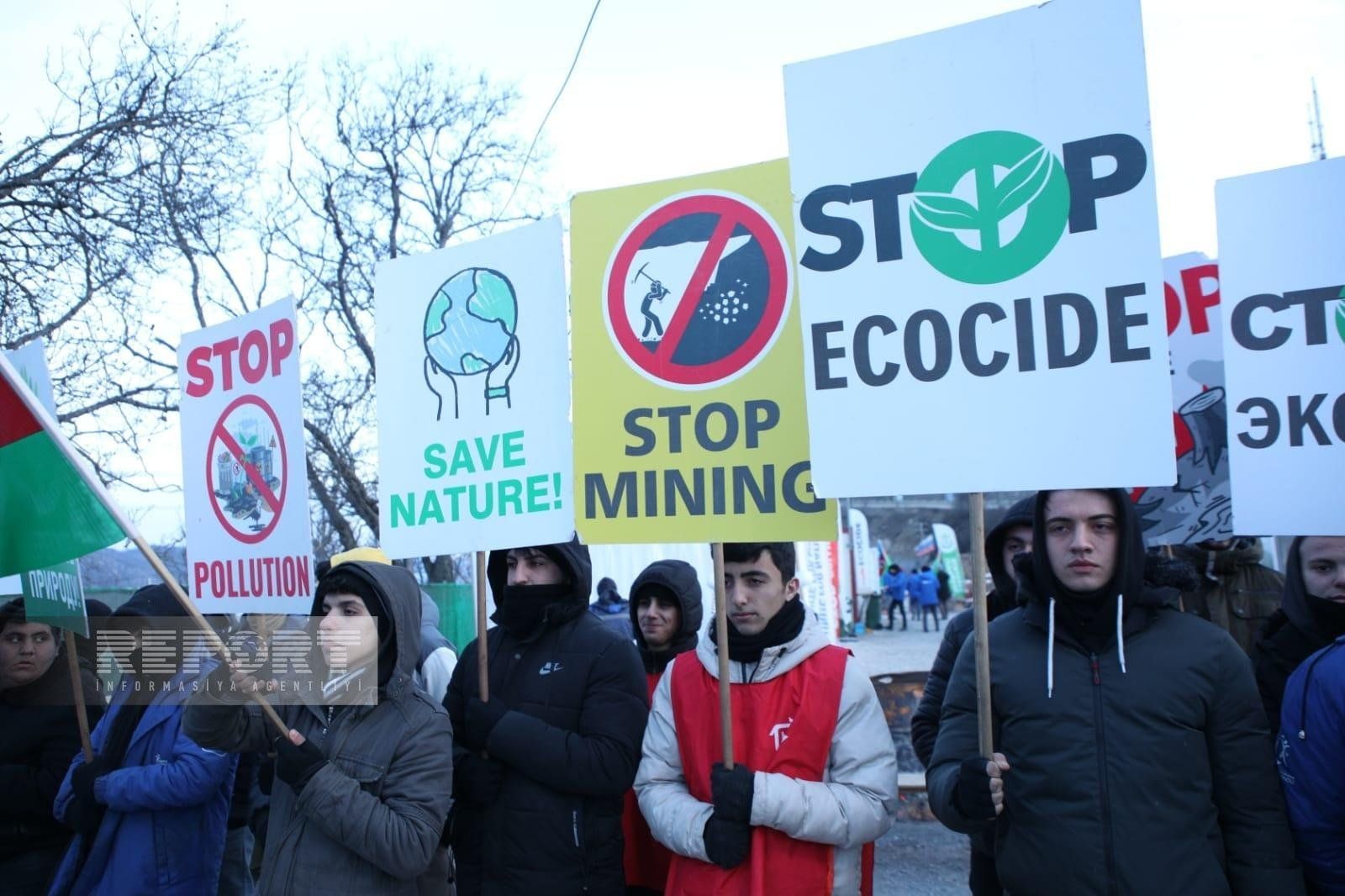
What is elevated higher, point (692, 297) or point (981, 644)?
point (692, 297)

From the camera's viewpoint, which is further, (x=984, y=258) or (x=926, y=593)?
(x=926, y=593)

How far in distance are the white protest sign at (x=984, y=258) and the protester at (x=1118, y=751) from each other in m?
0.39

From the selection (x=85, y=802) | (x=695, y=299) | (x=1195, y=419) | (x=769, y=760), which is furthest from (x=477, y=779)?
(x=1195, y=419)

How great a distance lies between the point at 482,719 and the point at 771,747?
922 millimetres

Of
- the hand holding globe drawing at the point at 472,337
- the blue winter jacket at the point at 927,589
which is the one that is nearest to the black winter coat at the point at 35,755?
the hand holding globe drawing at the point at 472,337

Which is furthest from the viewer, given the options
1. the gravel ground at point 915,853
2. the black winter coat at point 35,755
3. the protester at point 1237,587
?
the gravel ground at point 915,853

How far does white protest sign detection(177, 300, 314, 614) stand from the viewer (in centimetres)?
360

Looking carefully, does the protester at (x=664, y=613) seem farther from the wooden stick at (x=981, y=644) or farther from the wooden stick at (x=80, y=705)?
the wooden stick at (x=80, y=705)

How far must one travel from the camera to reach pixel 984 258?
2543 millimetres

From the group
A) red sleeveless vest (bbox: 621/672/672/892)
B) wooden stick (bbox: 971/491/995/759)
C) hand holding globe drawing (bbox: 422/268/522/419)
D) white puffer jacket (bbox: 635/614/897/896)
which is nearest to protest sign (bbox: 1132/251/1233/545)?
white puffer jacket (bbox: 635/614/897/896)

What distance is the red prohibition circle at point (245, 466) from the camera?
3633 mm

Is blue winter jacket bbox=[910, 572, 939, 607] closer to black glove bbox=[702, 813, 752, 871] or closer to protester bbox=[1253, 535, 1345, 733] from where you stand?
protester bbox=[1253, 535, 1345, 733]

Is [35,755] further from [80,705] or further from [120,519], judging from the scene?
[120,519]

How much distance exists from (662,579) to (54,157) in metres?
7.72
